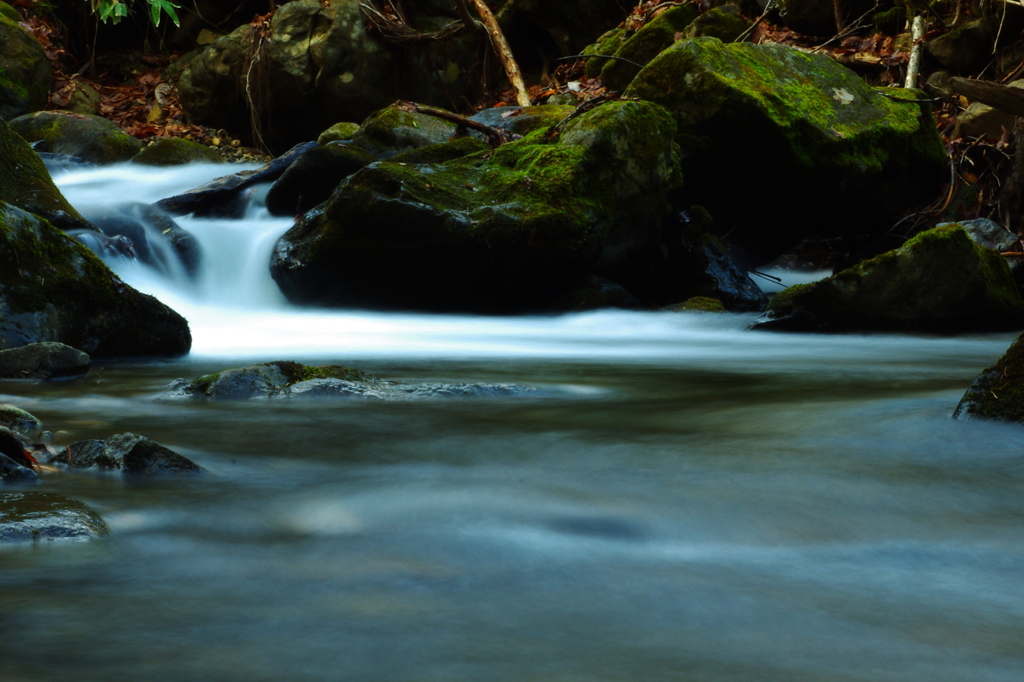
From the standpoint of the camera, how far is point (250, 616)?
1584 millimetres

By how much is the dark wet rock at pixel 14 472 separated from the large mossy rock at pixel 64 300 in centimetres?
244

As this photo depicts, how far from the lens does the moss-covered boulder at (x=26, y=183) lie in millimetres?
6312

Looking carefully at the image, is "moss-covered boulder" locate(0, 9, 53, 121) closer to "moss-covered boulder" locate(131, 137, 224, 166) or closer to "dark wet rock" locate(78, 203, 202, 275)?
"moss-covered boulder" locate(131, 137, 224, 166)

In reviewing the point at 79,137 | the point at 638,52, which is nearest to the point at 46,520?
the point at 638,52

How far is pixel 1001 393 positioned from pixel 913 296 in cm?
396

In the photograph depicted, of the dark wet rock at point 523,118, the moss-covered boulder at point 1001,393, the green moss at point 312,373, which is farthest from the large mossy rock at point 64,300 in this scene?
the dark wet rock at point 523,118

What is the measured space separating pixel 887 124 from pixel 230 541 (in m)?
8.54

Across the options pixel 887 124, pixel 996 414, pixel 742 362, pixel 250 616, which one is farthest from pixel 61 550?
pixel 887 124

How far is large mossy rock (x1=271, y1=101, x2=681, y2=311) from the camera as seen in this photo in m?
7.09

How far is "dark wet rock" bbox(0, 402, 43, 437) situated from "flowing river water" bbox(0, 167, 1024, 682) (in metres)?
0.15

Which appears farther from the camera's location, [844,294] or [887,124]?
[887,124]

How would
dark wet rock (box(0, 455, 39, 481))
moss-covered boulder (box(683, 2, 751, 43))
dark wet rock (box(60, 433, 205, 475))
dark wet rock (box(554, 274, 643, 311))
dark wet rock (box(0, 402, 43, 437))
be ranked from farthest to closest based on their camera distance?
moss-covered boulder (box(683, 2, 751, 43))
dark wet rock (box(554, 274, 643, 311))
dark wet rock (box(0, 402, 43, 437))
dark wet rock (box(60, 433, 205, 475))
dark wet rock (box(0, 455, 39, 481))

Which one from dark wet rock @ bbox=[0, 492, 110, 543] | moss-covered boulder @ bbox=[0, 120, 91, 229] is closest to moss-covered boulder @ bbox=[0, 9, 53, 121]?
moss-covered boulder @ bbox=[0, 120, 91, 229]

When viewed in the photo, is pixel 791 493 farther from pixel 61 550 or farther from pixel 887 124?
pixel 887 124
